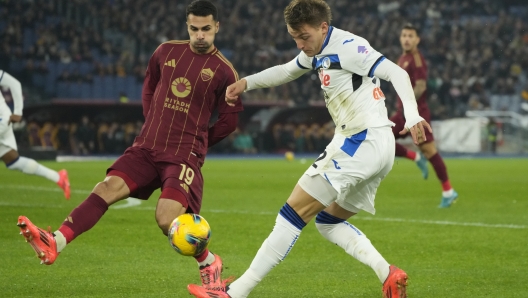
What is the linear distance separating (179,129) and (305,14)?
1.36 metres

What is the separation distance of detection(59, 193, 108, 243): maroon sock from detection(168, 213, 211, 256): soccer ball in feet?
1.71

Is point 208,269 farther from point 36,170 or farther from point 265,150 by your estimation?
point 265,150

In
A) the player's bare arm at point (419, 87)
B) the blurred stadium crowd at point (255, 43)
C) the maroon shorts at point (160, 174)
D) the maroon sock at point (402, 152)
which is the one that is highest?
the maroon shorts at point (160, 174)

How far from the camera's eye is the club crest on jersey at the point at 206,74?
6039 millimetres

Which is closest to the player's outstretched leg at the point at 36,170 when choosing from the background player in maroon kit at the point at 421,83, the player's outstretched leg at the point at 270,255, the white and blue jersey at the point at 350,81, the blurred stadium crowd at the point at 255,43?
the background player in maroon kit at the point at 421,83

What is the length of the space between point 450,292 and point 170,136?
2.25 meters

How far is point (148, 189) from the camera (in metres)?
5.98

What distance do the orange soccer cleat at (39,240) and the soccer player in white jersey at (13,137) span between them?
688 centimetres

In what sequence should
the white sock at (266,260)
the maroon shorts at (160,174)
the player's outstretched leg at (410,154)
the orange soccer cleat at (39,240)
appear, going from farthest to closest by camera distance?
the player's outstretched leg at (410,154), the maroon shorts at (160,174), the white sock at (266,260), the orange soccer cleat at (39,240)

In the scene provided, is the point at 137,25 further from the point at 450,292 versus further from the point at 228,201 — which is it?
the point at 450,292

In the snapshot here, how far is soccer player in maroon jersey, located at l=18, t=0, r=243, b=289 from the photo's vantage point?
18.8 ft

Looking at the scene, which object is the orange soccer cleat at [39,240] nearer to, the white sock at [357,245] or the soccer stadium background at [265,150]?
the soccer stadium background at [265,150]

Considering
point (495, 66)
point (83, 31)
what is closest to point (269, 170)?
point (83, 31)

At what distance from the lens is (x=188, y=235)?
5.38m
